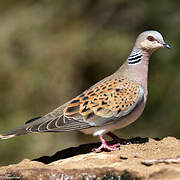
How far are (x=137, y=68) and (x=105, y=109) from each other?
0.76 metres

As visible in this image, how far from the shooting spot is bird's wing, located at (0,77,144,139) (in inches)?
227

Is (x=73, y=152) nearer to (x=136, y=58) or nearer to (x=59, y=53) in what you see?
(x=136, y=58)

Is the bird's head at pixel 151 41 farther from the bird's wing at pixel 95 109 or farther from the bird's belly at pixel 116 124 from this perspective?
the bird's belly at pixel 116 124

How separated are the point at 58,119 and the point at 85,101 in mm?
407

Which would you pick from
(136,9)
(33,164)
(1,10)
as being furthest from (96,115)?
(1,10)

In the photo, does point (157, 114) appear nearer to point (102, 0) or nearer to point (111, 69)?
point (111, 69)

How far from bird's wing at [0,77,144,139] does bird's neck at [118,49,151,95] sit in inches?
4.9

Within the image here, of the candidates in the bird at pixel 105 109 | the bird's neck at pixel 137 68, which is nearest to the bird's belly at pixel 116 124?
the bird at pixel 105 109

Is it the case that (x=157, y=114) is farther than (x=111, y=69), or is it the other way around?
(x=111, y=69)

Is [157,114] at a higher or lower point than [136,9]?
lower

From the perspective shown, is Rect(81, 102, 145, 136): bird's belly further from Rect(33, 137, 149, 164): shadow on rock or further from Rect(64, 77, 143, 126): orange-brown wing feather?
Rect(33, 137, 149, 164): shadow on rock

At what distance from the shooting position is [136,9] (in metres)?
11.2

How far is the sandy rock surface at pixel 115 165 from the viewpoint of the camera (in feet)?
14.8

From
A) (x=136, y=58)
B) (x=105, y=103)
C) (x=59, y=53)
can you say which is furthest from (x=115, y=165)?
(x=59, y=53)
